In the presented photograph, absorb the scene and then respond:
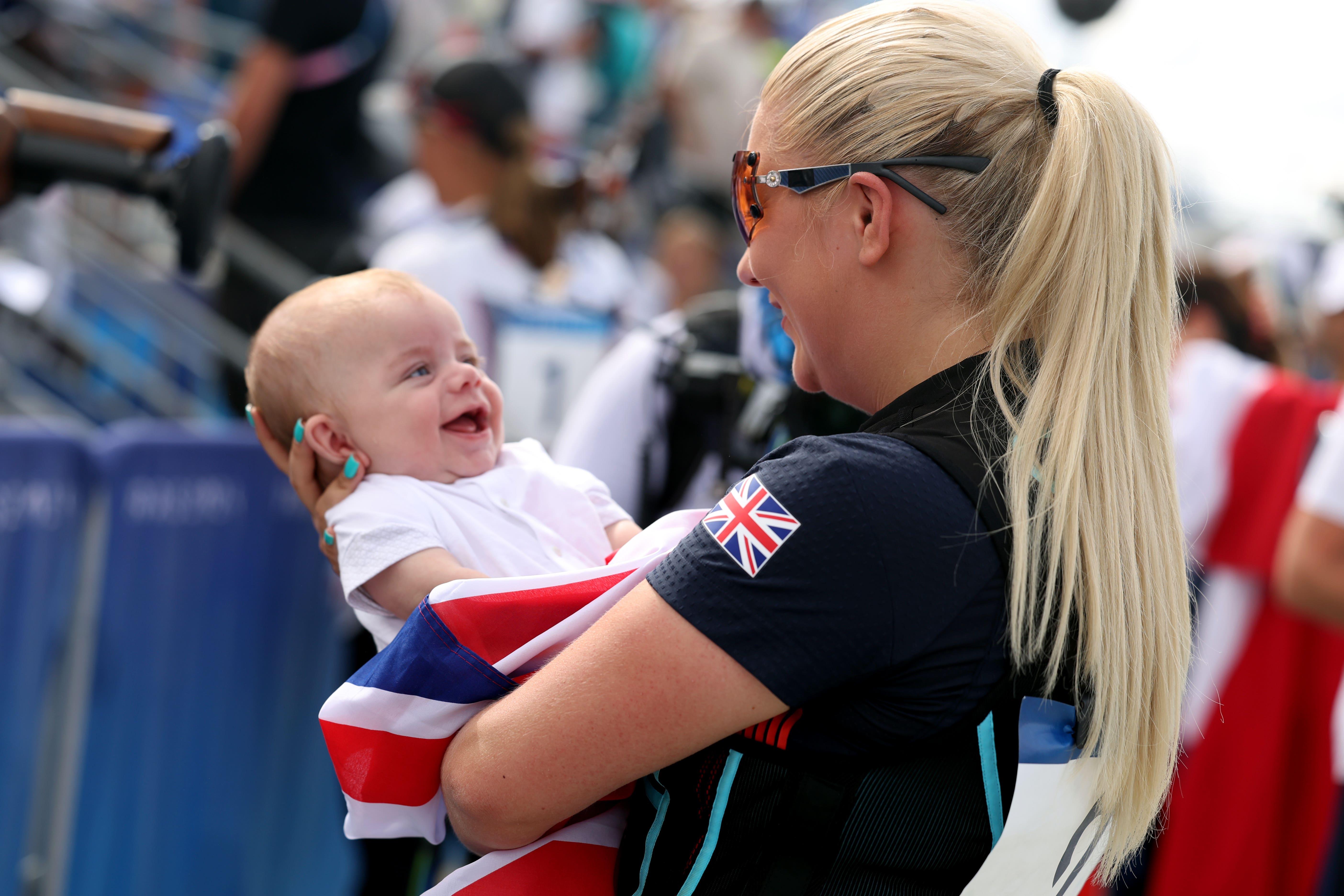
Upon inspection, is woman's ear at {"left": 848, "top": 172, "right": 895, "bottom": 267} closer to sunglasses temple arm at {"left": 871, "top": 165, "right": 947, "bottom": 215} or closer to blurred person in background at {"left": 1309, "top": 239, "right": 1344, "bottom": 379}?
sunglasses temple arm at {"left": 871, "top": 165, "right": 947, "bottom": 215}

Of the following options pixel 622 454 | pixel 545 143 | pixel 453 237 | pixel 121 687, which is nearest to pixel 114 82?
pixel 545 143

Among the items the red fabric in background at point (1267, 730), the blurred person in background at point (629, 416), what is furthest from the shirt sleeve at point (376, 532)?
the red fabric in background at point (1267, 730)

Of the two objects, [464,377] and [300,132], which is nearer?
[464,377]

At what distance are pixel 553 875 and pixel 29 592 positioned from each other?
2.38 metres

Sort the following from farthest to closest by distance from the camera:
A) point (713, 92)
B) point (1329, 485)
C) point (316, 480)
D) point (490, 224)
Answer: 1. point (713, 92)
2. point (490, 224)
3. point (1329, 485)
4. point (316, 480)

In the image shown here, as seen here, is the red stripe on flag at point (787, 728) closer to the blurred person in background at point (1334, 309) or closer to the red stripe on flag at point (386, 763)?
the red stripe on flag at point (386, 763)

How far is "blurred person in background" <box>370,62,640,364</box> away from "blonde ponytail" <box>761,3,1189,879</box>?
2.56m

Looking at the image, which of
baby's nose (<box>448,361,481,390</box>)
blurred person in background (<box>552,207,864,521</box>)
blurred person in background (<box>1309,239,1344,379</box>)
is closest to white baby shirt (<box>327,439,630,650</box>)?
baby's nose (<box>448,361,481,390</box>)

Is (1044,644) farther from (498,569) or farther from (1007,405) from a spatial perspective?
(498,569)

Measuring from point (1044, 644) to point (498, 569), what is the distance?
2.56 feet

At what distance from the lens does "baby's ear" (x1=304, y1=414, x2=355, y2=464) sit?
1.74 m

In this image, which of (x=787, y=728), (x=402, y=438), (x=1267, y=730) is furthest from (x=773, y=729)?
(x=1267, y=730)

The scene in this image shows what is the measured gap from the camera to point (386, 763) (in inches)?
56.0

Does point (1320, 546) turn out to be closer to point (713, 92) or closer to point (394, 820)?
point (394, 820)
